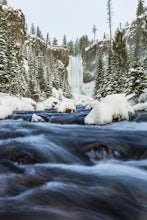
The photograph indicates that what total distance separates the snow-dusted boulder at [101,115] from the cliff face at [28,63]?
817 inches

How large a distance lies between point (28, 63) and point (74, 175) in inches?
2191

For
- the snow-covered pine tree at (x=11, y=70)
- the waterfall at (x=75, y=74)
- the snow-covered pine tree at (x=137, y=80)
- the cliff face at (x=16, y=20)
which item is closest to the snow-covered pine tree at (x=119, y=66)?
the snow-covered pine tree at (x=137, y=80)

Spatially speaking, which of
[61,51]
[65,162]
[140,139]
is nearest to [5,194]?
[65,162]

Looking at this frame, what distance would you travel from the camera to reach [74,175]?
5.43 meters

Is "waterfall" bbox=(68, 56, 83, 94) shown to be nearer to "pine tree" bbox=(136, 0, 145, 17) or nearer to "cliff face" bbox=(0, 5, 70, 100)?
"cliff face" bbox=(0, 5, 70, 100)

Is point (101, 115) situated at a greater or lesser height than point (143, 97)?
lesser

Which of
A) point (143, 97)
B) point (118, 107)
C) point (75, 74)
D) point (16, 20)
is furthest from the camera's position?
point (75, 74)

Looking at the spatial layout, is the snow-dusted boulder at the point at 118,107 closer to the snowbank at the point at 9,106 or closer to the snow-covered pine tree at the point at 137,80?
the snowbank at the point at 9,106

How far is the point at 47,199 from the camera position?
4.28 m

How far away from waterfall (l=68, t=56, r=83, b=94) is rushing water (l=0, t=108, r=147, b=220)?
75871mm

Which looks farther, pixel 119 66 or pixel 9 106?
pixel 119 66

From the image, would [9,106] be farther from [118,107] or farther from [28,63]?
[28,63]

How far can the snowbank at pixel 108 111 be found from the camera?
1099cm

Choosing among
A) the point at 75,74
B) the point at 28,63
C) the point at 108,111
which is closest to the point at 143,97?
the point at 108,111
